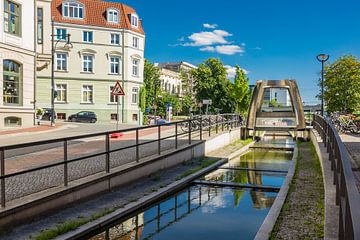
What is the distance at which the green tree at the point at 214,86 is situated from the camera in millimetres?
63344

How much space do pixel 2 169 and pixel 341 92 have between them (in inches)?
1202

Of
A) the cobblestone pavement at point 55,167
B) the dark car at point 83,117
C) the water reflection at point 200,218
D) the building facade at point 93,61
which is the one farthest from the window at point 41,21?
the water reflection at point 200,218

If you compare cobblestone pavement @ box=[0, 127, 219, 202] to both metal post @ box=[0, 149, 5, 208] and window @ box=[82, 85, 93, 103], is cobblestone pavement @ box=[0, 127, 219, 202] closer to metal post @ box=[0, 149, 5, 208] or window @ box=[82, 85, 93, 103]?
metal post @ box=[0, 149, 5, 208]

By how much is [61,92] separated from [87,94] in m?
3.06

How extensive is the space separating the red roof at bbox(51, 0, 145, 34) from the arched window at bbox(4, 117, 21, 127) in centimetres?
2538

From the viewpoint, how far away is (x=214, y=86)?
63.6 m

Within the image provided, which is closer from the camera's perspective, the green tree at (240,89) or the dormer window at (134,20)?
the dormer window at (134,20)

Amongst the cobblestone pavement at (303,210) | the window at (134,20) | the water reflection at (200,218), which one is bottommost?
the water reflection at (200,218)

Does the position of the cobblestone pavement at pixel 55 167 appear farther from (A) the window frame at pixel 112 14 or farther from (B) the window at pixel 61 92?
(A) the window frame at pixel 112 14

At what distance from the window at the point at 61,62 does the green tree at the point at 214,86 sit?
83.0 feet

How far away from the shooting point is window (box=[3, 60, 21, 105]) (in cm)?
2144

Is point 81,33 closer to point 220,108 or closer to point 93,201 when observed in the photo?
point 220,108

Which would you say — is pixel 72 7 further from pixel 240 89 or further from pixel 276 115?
pixel 276 115

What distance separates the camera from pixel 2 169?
5.66m
